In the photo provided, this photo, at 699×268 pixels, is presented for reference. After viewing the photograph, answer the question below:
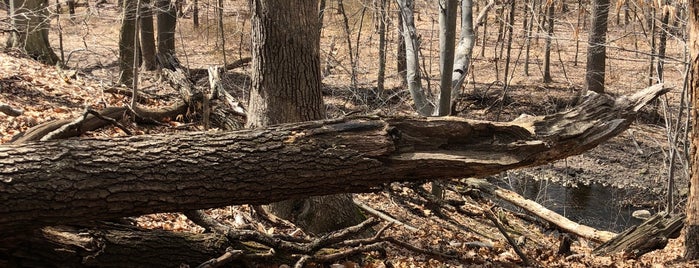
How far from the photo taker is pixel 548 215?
840 centimetres

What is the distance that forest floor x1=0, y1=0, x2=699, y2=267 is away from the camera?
6.42 metres

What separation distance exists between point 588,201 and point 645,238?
8.23m

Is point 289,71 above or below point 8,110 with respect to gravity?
above

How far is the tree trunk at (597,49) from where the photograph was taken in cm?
1791

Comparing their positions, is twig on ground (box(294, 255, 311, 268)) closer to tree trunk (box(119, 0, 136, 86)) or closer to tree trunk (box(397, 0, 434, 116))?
tree trunk (box(397, 0, 434, 116))

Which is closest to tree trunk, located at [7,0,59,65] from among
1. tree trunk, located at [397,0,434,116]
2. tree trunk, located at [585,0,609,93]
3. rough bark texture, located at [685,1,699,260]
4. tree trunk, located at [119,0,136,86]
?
tree trunk, located at [119,0,136,86]

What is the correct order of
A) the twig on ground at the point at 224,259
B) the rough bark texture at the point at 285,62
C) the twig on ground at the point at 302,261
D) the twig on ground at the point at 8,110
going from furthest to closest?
the twig on ground at the point at 8,110
the rough bark texture at the point at 285,62
the twig on ground at the point at 302,261
the twig on ground at the point at 224,259

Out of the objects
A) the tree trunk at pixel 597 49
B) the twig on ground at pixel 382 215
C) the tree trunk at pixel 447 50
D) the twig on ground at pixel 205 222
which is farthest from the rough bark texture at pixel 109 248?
the tree trunk at pixel 597 49

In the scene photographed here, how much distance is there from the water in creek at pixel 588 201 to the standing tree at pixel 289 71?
7496 millimetres

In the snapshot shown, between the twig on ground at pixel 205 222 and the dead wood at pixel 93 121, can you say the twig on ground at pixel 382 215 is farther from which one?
the dead wood at pixel 93 121

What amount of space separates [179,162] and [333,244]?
1.49 m

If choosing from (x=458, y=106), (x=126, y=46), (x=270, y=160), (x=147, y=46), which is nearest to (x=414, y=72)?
(x=270, y=160)

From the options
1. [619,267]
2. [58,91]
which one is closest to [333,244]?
[619,267]

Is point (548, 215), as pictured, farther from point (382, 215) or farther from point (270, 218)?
point (270, 218)
